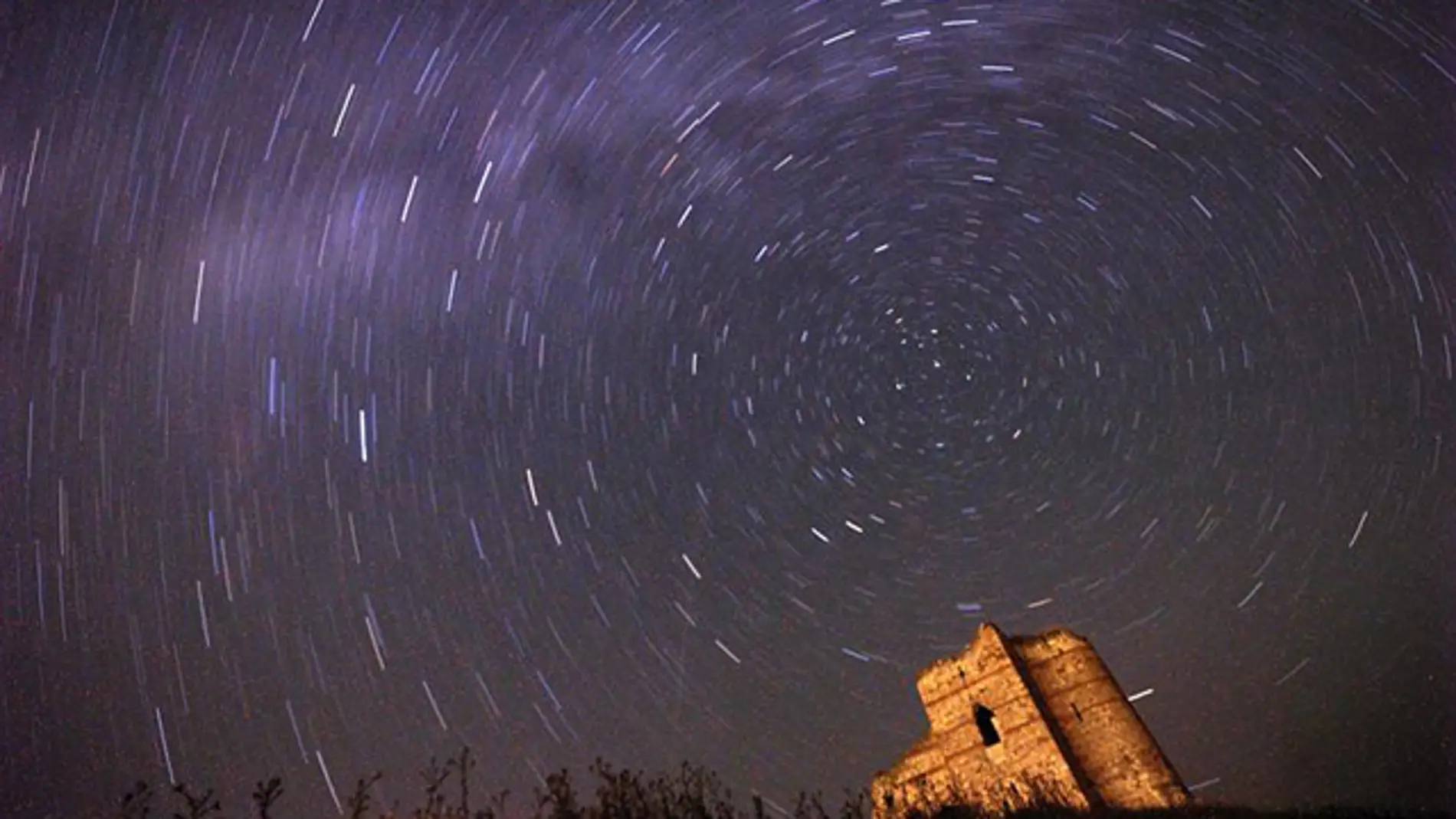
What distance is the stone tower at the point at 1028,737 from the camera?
20.0 m

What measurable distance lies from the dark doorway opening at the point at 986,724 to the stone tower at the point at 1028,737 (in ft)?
0.08

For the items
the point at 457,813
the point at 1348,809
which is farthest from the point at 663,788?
the point at 1348,809

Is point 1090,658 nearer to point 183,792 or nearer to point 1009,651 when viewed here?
point 1009,651

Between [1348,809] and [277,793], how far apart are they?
61.7ft

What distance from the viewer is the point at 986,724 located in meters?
22.5

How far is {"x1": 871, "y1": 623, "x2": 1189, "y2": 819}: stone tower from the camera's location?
19984 mm

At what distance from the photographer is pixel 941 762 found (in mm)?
22609

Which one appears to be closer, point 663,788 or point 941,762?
point 663,788

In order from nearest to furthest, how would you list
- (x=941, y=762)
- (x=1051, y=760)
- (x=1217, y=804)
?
(x=1217, y=804) < (x=1051, y=760) < (x=941, y=762)

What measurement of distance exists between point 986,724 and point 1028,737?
1556 mm

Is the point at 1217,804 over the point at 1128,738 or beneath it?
beneath

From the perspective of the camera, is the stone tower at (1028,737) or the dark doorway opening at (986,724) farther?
the dark doorway opening at (986,724)

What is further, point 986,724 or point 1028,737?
point 986,724

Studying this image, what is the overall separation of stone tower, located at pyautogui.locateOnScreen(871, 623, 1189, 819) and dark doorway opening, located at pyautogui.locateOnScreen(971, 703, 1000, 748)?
0.08ft
